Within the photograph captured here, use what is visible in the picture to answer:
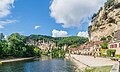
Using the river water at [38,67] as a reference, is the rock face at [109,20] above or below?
above

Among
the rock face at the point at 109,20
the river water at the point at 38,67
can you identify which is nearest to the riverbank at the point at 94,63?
the river water at the point at 38,67

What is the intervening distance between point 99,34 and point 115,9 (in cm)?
3362

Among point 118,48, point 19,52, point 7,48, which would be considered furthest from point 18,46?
point 118,48

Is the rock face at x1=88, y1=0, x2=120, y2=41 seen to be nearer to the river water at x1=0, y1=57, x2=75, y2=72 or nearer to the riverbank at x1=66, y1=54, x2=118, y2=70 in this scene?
the riverbank at x1=66, y1=54, x2=118, y2=70

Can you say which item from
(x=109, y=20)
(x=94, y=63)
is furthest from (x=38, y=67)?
(x=109, y=20)

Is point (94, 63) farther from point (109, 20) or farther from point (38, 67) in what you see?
point (109, 20)

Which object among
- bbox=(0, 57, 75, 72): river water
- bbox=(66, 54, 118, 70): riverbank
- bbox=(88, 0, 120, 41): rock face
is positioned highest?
bbox=(88, 0, 120, 41): rock face

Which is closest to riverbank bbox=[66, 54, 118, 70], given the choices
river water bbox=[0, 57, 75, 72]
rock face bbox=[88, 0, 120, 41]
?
river water bbox=[0, 57, 75, 72]

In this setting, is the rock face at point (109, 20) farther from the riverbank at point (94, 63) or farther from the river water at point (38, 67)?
the river water at point (38, 67)

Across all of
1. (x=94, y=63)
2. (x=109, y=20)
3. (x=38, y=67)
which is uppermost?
(x=109, y=20)

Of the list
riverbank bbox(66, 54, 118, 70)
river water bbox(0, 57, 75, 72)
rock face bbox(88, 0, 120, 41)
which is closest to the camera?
riverbank bbox(66, 54, 118, 70)

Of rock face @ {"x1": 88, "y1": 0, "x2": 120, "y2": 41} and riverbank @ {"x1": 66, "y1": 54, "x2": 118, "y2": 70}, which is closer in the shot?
riverbank @ {"x1": 66, "y1": 54, "x2": 118, "y2": 70}

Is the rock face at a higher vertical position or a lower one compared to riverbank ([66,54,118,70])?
higher

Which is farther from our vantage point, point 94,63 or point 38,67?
point 38,67
